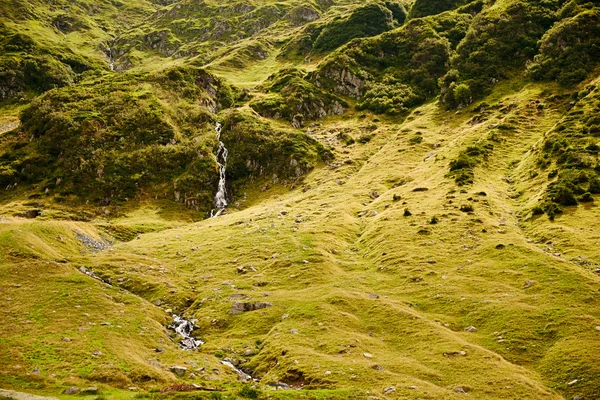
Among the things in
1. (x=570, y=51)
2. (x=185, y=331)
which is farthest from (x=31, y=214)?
(x=570, y=51)

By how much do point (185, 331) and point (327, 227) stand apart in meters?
33.1

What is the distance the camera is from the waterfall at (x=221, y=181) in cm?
10256

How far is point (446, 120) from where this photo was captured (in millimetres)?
118375

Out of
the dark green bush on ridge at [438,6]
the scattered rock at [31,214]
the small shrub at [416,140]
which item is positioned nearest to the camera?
the scattered rock at [31,214]

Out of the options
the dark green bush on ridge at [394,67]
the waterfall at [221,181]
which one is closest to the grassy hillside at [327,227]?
the dark green bush on ridge at [394,67]

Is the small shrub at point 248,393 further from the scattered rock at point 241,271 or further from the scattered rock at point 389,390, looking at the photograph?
the scattered rock at point 241,271

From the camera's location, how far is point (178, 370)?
32.1 metres

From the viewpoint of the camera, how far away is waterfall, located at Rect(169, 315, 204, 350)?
4006cm

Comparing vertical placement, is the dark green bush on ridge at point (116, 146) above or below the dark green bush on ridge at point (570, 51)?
below

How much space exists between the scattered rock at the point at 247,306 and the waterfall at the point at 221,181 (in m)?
54.1

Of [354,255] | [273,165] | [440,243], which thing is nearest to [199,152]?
[273,165]

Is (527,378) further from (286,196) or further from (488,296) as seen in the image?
(286,196)

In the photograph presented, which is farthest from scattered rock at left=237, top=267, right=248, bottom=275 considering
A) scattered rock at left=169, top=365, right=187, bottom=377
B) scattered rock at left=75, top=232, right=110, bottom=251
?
scattered rock at left=169, top=365, right=187, bottom=377

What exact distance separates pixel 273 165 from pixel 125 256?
197 feet
